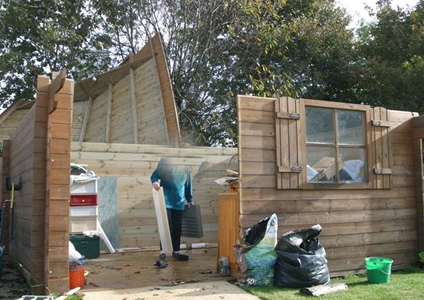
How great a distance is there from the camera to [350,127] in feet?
21.1

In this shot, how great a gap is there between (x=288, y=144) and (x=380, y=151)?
→ 1.56 metres

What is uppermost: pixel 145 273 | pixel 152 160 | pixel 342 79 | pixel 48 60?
pixel 48 60

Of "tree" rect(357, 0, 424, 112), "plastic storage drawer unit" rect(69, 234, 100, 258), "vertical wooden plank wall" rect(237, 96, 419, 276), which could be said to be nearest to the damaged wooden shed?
"plastic storage drawer unit" rect(69, 234, 100, 258)

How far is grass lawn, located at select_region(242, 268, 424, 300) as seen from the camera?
4863 millimetres

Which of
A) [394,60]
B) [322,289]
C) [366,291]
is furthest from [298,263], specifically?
[394,60]

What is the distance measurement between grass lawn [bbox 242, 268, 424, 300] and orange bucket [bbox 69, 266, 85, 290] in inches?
72.1

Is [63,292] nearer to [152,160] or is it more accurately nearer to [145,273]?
[145,273]

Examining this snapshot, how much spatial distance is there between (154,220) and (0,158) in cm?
308

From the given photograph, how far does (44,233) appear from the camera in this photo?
5059 millimetres

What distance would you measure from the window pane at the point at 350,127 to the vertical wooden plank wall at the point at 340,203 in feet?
1.58

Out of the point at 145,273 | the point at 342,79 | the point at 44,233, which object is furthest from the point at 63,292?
the point at 342,79

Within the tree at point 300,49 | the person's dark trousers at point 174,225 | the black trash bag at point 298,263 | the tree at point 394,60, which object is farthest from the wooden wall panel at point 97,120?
the tree at point 394,60

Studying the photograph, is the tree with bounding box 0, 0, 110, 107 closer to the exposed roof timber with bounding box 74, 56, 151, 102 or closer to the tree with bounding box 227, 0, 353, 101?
the exposed roof timber with bounding box 74, 56, 151, 102

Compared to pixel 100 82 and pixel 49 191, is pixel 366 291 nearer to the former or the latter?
pixel 49 191
